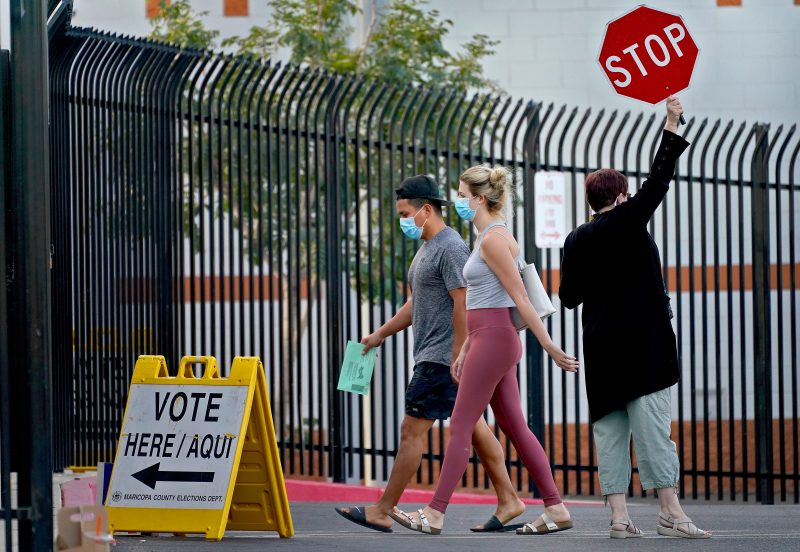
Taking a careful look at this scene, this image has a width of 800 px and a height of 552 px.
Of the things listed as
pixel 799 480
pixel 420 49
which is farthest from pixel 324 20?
pixel 799 480

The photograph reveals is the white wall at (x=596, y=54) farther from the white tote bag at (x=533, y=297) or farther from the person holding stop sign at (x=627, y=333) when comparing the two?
the person holding stop sign at (x=627, y=333)

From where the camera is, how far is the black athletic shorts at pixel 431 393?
21.1ft

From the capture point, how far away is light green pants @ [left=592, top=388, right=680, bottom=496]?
19.5 ft

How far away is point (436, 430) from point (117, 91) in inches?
218

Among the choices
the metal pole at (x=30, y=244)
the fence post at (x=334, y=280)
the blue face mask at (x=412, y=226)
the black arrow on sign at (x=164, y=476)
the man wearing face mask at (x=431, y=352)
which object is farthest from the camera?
the fence post at (x=334, y=280)

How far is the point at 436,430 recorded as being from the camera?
13.7 metres

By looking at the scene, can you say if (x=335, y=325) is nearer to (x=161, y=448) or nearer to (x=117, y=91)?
(x=117, y=91)

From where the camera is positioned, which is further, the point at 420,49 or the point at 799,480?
the point at 420,49

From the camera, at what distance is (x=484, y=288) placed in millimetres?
6270

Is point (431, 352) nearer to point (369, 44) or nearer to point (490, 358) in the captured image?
point (490, 358)

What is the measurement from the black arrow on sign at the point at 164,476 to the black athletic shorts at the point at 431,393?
3.29 feet

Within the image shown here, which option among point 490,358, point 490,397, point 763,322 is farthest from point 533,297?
point 763,322

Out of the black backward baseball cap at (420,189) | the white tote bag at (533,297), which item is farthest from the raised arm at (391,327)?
the white tote bag at (533,297)

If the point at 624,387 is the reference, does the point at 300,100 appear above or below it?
above
